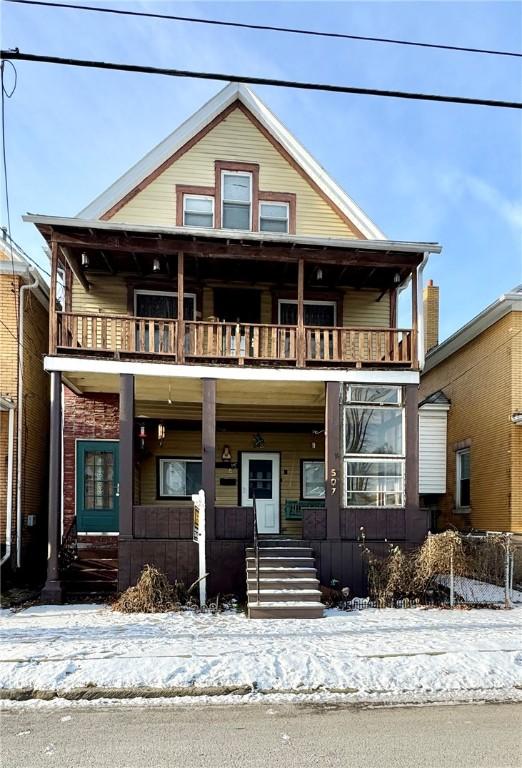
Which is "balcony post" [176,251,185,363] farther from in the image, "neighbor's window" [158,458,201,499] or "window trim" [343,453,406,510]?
"neighbor's window" [158,458,201,499]

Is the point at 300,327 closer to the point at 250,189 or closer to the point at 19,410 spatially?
the point at 250,189

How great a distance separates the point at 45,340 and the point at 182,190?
5189 mm

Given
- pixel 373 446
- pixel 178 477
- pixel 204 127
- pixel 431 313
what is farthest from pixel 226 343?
pixel 431 313

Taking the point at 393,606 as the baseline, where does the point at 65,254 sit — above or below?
above

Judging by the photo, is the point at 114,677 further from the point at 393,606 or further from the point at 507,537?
the point at 507,537

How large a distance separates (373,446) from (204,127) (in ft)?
28.2

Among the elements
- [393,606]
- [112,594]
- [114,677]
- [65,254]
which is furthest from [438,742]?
[65,254]

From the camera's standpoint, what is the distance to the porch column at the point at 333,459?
40.1 feet

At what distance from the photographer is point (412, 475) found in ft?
41.1

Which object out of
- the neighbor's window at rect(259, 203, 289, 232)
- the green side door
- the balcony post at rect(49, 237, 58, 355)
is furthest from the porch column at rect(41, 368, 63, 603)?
the neighbor's window at rect(259, 203, 289, 232)

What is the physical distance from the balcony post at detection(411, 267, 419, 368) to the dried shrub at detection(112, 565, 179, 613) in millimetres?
6558

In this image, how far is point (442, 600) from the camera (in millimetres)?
11367

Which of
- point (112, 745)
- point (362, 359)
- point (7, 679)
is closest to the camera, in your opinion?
point (112, 745)

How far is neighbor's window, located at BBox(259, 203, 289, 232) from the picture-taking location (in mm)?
15117
